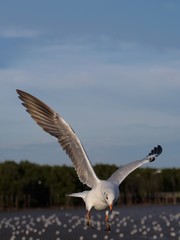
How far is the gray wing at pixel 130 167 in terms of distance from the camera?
13439 mm

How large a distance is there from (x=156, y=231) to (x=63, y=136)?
52.0m

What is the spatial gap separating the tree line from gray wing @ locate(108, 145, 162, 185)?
85.6 m

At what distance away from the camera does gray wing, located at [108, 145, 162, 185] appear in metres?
13.4

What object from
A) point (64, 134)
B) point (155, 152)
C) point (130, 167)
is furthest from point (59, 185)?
point (64, 134)

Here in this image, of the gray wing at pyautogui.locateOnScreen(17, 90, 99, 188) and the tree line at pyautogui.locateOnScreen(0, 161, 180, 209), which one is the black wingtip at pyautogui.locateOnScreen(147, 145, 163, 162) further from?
the tree line at pyautogui.locateOnScreen(0, 161, 180, 209)

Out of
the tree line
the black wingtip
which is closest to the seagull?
the black wingtip

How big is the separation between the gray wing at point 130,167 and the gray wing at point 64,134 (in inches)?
17.5

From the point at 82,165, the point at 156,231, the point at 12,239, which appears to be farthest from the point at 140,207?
the point at 82,165

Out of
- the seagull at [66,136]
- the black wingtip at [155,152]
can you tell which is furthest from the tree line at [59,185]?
the seagull at [66,136]

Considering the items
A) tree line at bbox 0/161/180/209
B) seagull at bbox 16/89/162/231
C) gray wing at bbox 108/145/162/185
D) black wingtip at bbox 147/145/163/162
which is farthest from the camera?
tree line at bbox 0/161/180/209

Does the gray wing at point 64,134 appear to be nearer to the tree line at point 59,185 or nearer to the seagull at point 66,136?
the seagull at point 66,136

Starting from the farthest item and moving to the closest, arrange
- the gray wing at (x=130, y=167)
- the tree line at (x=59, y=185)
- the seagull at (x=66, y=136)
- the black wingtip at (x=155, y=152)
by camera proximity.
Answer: the tree line at (x=59, y=185), the black wingtip at (x=155, y=152), the gray wing at (x=130, y=167), the seagull at (x=66, y=136)

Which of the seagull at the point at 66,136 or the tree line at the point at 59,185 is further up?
the tree line at the point at 59,185

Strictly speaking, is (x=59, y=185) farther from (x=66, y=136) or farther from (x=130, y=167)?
(x=66, y=136)
